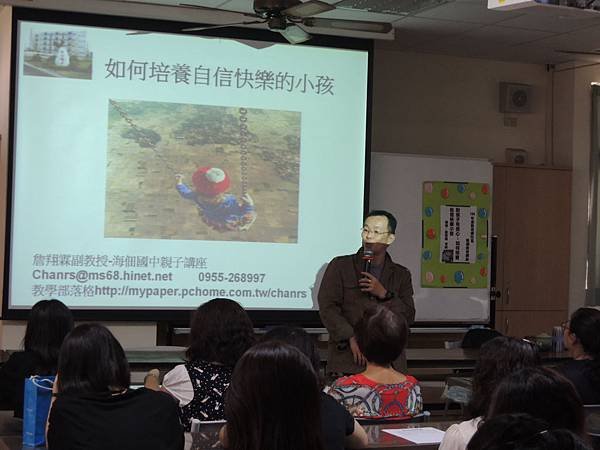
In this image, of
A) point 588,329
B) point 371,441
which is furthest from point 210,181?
point 371,441

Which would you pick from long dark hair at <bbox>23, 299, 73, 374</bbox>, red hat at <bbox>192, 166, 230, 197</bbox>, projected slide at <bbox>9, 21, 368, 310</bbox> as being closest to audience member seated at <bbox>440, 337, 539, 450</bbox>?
long dark hair at <bbox>23, 299, 73, 374</bbox>

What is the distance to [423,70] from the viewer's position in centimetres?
841

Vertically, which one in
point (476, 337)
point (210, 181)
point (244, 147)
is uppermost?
point (244, 147)

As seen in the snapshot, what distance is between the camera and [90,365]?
2656 mm

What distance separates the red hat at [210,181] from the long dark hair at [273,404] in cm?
512

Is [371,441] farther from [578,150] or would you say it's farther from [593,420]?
[578,150]

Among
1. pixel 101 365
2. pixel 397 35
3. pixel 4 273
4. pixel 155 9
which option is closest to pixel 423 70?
pixel 397 35

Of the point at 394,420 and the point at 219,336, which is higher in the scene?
the point at 219,336

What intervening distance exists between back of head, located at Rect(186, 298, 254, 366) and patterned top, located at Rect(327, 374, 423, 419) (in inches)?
16.3

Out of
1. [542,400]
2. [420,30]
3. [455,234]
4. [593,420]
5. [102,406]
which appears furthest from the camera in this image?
[455,234]

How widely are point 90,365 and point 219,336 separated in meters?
0.73

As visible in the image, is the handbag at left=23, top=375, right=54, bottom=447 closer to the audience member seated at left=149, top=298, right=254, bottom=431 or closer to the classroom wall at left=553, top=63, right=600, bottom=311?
the audience member seated at left=149, top=298, right=254, bottom=431

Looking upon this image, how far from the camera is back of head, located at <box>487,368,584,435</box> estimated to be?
1812mm

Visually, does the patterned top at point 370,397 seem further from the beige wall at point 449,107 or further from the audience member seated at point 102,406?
the beige wall at point 449,107
